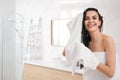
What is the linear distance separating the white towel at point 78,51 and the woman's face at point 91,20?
0.05 m

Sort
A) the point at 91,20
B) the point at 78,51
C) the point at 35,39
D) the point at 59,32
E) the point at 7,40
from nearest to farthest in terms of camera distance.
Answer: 1. the point at 78,51
2. the point at 91,20
3. the point at 7,40
4. the point at 59,32
5. the point at 35,39

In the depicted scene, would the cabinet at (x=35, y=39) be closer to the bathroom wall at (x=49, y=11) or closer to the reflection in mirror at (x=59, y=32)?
the bathroom wall at (x=49, y=11)

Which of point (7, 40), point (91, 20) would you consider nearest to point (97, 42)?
point (91, 20)

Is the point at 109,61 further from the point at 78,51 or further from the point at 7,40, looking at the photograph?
the point at 7,40

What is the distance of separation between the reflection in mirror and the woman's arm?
896 millimetres

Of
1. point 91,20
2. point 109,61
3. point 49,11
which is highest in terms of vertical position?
point 49,11

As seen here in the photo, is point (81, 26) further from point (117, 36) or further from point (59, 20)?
point (59, 20)

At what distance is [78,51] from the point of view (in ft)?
3.04

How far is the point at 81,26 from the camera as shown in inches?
40.5

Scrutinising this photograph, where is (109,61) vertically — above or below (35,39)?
below

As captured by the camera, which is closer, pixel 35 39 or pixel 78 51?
pixel 78 51

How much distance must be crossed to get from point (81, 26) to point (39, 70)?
1257 mm

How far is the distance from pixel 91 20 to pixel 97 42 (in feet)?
0.45

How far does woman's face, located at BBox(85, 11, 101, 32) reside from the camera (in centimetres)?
104
